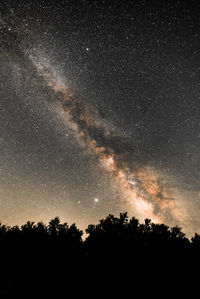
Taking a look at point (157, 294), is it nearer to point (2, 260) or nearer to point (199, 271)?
point (199, 271)

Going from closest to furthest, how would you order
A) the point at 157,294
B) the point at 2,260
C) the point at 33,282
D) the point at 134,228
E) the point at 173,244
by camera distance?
1. the point at 157,294
2. the point at 33,282
3. the point at 173,244
4. the point at 134,228
5. the point at 2,260

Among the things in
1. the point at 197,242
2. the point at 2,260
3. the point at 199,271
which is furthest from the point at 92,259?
the point at 2,260

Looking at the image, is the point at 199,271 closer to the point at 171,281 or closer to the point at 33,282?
the point at 171,281

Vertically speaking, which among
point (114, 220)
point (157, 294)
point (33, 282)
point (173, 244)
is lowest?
point (33, 282)

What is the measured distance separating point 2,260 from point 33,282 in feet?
35.8

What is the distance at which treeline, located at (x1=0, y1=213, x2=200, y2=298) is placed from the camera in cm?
1666

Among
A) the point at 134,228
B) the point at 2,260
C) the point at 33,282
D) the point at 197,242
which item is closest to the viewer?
the point at 33,282

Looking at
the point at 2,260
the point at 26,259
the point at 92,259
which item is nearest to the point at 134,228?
the point at 92,259

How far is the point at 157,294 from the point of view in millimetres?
14953

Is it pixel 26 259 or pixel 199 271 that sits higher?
pixel 199 271

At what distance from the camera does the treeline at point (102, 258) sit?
16.7 meters

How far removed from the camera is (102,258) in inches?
741

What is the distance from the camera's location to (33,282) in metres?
17.9

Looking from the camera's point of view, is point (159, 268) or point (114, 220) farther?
point (114, 220)
